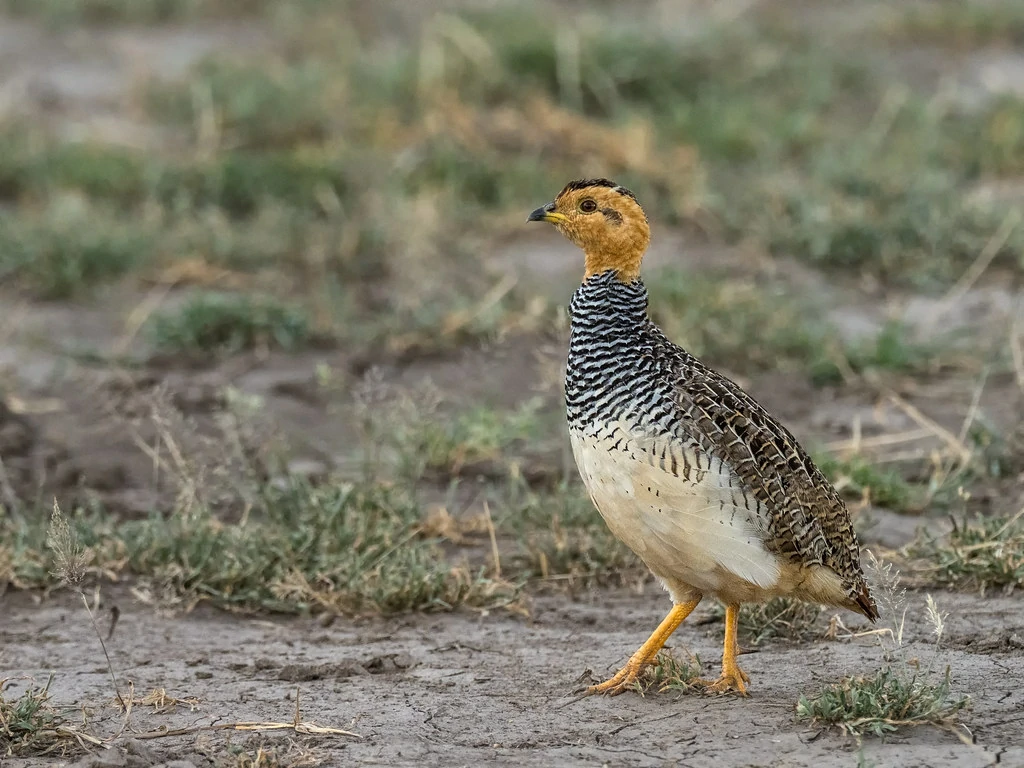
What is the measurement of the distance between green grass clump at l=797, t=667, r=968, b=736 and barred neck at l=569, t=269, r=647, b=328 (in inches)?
46.2

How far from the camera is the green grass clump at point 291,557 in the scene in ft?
18.1

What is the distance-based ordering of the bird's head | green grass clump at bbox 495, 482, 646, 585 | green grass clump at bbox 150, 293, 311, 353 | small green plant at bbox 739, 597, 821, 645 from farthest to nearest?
green grass clump at bbox 150, 293, 311, 353 → green grass clump at bbox 495, 482, 646, 585 → small green plant at bbox 739, 597, 821, 645 → the bird's head

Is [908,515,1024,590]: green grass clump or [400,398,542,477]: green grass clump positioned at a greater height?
[908,515,1024,590]: green grass clump

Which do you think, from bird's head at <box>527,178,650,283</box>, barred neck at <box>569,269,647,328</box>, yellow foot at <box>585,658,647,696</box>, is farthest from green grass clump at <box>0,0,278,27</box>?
yellow foot at <box>585,658,647,696</box>

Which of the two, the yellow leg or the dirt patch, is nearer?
the dirt patch

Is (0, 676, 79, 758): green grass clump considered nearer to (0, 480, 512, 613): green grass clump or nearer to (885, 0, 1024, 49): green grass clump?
(0, 480, 512, 613): green grass clump

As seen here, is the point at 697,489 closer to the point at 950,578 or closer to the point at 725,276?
the point at 950,578

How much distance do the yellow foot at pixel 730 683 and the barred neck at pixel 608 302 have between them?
3.28 feet

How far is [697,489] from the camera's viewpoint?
14.6 ft

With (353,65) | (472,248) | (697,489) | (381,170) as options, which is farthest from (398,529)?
(353,65)

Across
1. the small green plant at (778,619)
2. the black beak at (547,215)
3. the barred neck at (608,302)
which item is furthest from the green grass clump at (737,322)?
the barred neck at (608,302)

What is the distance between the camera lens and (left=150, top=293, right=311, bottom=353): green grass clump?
26.0ft

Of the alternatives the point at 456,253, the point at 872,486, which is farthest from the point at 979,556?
A: the point at 456,253

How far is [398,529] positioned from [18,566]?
1.29 metres
